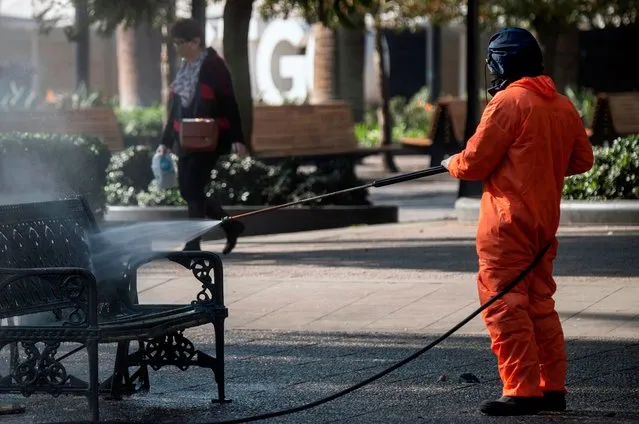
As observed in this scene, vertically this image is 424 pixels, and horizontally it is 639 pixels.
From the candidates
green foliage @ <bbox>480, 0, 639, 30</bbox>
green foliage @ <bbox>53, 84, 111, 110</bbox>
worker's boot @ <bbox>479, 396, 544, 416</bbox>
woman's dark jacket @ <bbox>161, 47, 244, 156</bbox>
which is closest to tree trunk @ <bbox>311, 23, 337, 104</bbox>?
green foliage @ <bbox>480, 0, 639, 30</bbox>

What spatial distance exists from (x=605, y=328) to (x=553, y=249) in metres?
2.07

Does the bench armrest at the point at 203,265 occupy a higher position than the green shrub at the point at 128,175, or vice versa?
the bench armrest at the point at 203,265

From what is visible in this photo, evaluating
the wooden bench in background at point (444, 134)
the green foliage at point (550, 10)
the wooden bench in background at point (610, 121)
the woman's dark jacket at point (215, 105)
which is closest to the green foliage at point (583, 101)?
the green foliage at point (550, 10)

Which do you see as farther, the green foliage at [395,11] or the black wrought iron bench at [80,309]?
the green foliage at [395,11]

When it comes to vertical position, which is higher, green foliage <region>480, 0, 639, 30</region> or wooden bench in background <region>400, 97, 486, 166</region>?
green foliage <region>480, 0, 639, 30</region>

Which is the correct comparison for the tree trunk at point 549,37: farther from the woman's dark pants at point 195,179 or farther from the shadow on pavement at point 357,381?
the shadow on pavement at point 357,381

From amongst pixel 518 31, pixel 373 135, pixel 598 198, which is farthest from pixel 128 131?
pixel 518 31

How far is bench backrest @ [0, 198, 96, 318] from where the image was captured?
6562 mm

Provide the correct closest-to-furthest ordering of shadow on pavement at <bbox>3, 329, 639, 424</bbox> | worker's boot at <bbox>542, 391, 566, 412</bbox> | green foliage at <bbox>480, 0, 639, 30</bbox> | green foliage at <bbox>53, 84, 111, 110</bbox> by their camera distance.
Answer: worker's boot at <bbox>542, 391, 566, 412</bbox> < shadow on pavement at <bbox>3, 329, 639, 424</bbox> < green foliage at <bbox>53, 84, 111, 110</bbox> < green foliage at <bbox>480, 0, 639, 30</bbox>

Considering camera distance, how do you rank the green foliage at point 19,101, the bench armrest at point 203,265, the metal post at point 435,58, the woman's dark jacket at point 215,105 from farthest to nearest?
the metal post at point 435,58
the green foliage at point 19,101
the woman's dark jacket at point 215,105
the bench armrest at point 203,265

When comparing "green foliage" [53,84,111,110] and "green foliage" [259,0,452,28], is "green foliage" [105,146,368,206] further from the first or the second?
"green foliage" [259,0,452,28]

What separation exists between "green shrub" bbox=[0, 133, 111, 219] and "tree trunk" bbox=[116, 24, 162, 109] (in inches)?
698

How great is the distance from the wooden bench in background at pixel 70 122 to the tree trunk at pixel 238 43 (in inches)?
75.6

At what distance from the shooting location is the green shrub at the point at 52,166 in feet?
41.7
